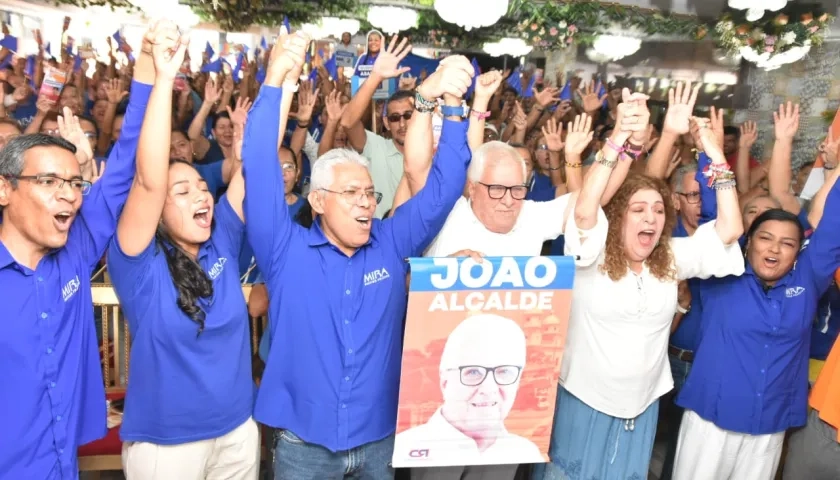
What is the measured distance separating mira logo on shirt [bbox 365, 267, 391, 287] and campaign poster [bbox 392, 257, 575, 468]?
15 centimetres

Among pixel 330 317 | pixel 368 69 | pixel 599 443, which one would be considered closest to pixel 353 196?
pixel 330 317

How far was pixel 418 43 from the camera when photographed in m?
12.1

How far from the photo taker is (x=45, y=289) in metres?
1.69

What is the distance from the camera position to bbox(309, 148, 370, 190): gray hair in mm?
2031

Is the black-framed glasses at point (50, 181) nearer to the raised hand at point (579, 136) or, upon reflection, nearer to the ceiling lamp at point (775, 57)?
the raised hand at point (579, 136)

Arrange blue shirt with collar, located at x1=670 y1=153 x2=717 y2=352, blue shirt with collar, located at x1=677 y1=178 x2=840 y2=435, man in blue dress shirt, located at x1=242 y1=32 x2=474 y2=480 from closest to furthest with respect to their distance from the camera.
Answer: man in blue dress shirt, located at x1=242 y1=32 x2=474 y2=480
blue shirt with collar, located at x1=677 y1=178 x2=840 y2=435
blue shirt with collar, located at x1=670 y1=153 x2=717 y2=352

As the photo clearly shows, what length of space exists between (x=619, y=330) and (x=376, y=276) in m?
0.84

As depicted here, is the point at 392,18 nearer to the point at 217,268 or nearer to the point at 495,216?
the point at 495,216

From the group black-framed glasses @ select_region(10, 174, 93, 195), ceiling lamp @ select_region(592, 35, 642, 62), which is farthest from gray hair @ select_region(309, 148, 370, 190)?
ceiling lamp @ select_region(592, 35, 642, 62)

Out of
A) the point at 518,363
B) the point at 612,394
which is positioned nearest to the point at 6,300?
the point at 518,363

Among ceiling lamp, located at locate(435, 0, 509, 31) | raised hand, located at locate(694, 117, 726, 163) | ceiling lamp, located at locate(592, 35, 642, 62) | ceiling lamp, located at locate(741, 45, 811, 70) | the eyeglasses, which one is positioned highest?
ceiling lamp, located at locate(592, 35, 642, 62)

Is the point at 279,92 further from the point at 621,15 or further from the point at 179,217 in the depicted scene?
the point at 621,15

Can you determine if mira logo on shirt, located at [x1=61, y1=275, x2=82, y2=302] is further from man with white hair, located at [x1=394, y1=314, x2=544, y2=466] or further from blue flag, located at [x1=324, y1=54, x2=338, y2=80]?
blue flag, located at [x1=324, y1=54, x2=338, y2=80]

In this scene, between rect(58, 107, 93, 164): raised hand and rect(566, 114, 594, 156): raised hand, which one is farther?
rect(566, 114, 594, 156): raised hand
